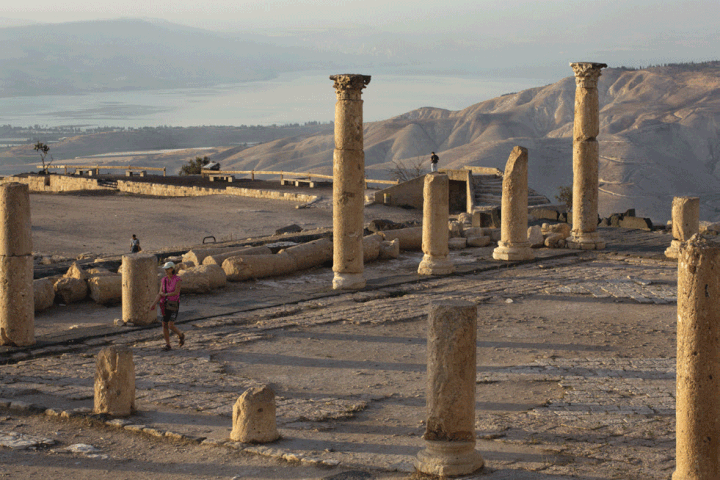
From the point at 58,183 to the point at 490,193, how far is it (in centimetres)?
2478

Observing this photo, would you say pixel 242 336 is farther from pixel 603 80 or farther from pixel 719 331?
pixel 603 80

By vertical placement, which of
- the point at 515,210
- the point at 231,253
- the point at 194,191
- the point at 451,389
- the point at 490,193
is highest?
the point at 194,191

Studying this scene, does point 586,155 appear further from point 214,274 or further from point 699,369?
point 699,369

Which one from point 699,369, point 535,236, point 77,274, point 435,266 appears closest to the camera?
point 699,369

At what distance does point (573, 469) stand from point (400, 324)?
21.3ft

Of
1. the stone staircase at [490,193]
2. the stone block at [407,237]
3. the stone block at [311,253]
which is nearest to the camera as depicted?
the stone block at [311,253]

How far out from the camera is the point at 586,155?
19906mm

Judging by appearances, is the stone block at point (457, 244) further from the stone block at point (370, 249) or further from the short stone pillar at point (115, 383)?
the short stone pillar at point (115, 383)

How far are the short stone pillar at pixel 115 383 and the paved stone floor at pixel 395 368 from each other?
19cm

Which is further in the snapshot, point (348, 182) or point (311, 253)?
point (311, 253)

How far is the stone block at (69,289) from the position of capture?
1507 centimetres

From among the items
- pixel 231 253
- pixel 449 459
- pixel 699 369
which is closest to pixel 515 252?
pixel 231 253

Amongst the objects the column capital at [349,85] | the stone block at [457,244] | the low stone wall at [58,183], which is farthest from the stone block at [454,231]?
the low stone wall at [58,183]

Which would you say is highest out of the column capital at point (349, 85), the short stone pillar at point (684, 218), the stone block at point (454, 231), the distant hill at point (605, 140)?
the distant hill at point (605, 140)
